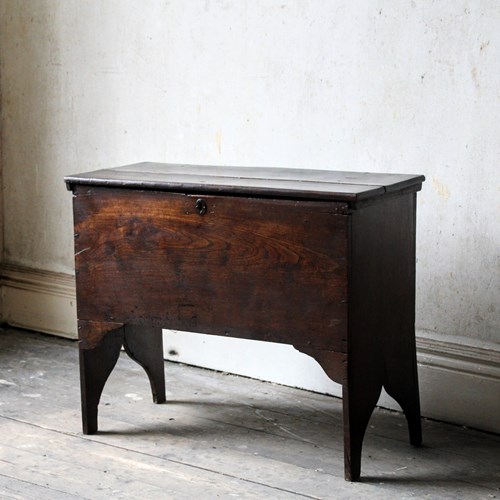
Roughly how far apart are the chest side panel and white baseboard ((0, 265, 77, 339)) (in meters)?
1.00

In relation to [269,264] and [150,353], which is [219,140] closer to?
[150,353]

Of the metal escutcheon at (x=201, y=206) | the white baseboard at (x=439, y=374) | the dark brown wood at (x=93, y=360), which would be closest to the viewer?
the metal escutcheon at (x=201, y=206)

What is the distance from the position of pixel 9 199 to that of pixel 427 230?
167 cm

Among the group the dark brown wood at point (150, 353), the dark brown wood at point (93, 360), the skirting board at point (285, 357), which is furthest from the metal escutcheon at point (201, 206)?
the skirting board at point (285, 357)

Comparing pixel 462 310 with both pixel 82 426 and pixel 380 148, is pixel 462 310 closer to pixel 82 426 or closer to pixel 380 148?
pixel 380 148

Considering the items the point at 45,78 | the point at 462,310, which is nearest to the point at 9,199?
the point at 45,78

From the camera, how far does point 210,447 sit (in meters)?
2.78

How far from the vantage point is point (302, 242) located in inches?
97.8

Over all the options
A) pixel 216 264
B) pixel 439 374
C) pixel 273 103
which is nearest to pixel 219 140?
pixel 273 103

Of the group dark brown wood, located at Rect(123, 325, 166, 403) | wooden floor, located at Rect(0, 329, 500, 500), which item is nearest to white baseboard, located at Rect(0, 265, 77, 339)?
wooden floor, located at Rect(0, 329, 500, 500)

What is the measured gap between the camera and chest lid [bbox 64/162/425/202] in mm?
2451

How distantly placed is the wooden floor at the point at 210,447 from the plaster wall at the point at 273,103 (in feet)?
1.24

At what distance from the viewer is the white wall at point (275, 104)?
9.45 ft

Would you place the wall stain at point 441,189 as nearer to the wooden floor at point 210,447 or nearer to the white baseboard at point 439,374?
the white baseboard at point 439,374
